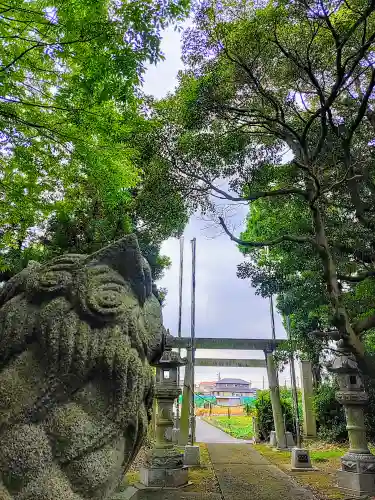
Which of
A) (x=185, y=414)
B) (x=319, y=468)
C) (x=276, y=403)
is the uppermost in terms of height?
(x=276, y=403)

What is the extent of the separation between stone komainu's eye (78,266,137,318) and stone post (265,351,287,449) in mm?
11747

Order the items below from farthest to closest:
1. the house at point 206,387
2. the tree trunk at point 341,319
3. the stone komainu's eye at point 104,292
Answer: the house at point 206,387, the tree trunk at point 341,319, the stone komainu's eye at point 104,292

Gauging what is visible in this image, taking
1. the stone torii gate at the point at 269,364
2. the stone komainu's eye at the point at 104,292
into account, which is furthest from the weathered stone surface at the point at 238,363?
the stone komainu's eye at the point at 104,292

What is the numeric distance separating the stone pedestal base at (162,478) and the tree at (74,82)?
16.5 feet

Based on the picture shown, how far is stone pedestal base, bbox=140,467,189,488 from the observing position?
693 centimetres

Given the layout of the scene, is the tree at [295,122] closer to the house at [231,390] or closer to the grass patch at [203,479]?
the grass patch at [203,479]

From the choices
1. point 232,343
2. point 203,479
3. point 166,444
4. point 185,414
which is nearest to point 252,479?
point 203,479

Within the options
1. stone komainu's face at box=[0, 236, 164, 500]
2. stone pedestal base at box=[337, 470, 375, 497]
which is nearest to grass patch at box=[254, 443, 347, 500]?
stone pedestal base at box=[337, 470, 375, 497]

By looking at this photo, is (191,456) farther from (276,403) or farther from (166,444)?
(276,403)

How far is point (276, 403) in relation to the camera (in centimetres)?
1227

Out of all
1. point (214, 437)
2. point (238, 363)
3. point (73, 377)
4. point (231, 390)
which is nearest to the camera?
point (73, 377)

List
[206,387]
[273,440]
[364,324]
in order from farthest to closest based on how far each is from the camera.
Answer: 1. [206,387]
2. [273,440]
3. [364,324]

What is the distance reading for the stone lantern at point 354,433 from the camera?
6582 millimetres

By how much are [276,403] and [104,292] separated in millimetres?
11928
